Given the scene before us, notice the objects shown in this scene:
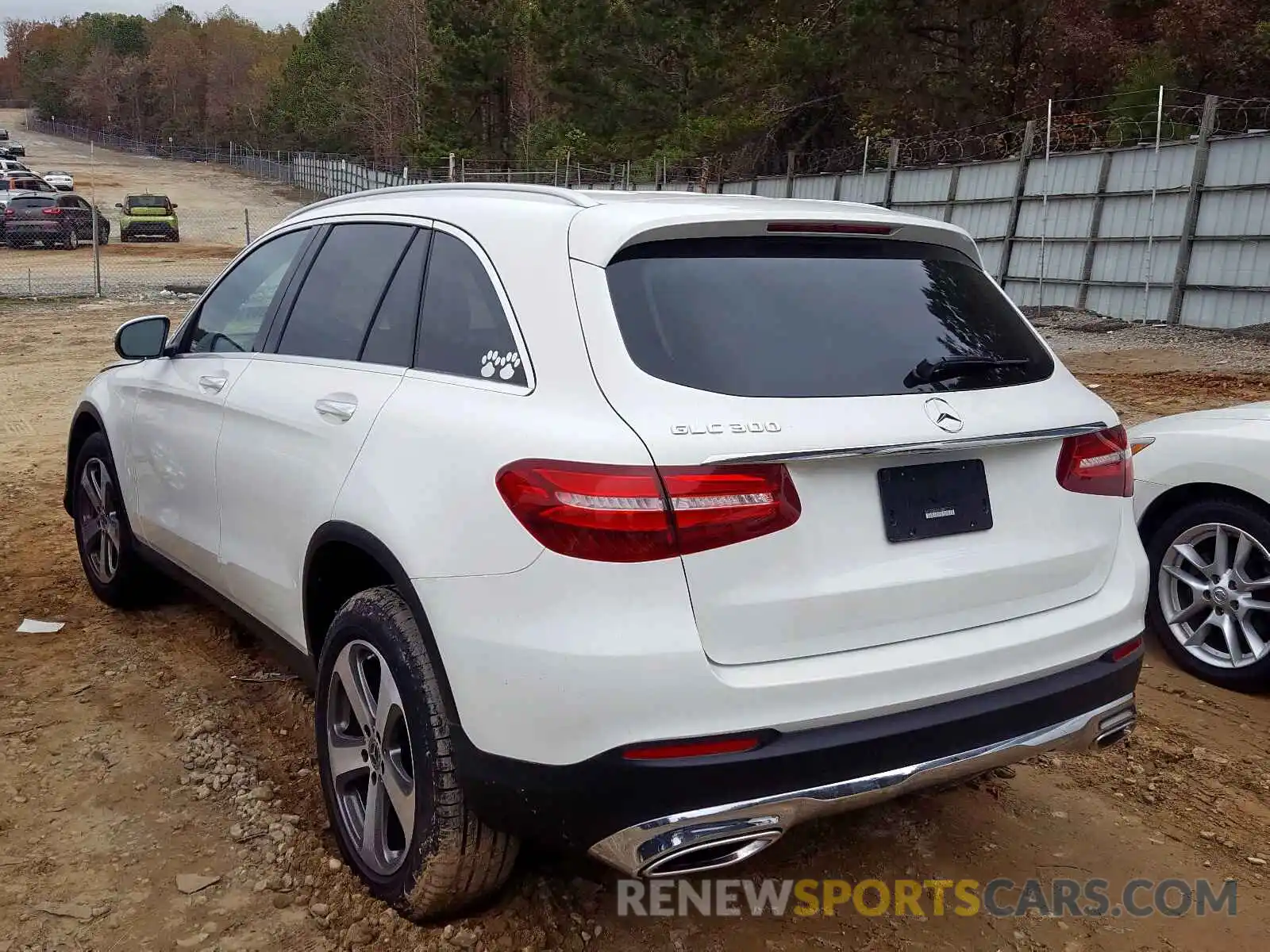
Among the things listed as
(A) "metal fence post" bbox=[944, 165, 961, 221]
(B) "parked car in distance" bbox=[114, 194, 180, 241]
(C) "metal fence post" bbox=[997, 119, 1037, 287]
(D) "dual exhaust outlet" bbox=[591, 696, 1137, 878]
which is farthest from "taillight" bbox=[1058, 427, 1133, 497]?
(B) "parked car in distance" bbox=[114, 194, 180, 241]

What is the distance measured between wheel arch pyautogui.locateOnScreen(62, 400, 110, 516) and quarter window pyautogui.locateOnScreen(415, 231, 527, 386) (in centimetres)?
234

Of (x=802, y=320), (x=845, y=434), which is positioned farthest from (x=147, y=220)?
(x=845, y=434)

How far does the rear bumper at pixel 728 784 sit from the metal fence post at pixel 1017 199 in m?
16.5

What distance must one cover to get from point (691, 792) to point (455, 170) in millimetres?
46626

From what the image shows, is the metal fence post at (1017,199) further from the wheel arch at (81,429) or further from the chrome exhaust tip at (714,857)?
the chrome exhaust tip at (714,857)

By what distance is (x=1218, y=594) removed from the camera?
4184 millimetres

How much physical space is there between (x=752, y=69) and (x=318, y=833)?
32170mm

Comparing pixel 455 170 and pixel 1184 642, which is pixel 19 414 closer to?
pixel 1184 642

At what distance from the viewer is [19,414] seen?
9.55m

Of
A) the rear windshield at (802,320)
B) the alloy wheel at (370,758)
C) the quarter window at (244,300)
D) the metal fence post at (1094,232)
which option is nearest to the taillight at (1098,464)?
the rear windshield at (802,320)

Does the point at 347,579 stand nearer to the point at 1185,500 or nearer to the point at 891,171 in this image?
the point at 1185,500

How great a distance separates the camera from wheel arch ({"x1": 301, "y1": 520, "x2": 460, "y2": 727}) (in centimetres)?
243

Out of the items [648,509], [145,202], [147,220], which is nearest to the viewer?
[648,509]

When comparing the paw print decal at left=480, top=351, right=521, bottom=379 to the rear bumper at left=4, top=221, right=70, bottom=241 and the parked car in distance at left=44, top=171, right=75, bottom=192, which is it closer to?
the rear bumper at left=4, top=221, right=70, bottom=241
